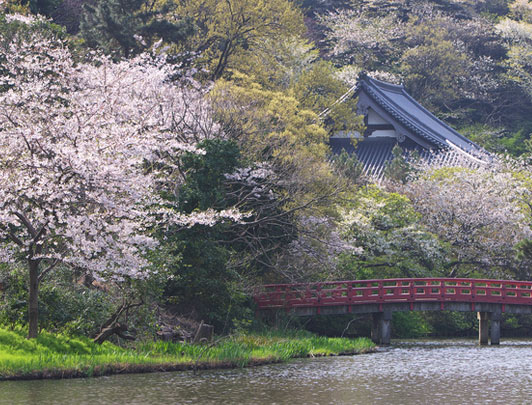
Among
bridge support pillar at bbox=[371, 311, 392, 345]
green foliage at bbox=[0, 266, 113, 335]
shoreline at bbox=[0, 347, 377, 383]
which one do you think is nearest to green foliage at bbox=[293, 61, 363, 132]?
bridge support pillar at bbox=[371, 311, 392, 345]

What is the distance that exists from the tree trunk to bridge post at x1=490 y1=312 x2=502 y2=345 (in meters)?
19.8

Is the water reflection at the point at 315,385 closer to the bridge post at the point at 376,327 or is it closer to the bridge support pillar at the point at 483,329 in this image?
the bridge post at the point at 376,327

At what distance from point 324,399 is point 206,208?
33.1ft

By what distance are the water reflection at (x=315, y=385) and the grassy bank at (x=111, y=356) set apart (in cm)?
43

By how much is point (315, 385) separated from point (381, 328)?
46.7 ft

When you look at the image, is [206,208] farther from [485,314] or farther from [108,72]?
[485,314]

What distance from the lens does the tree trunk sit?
66.7 ft

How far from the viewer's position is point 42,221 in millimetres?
19328

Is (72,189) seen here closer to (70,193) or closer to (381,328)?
(70,193)

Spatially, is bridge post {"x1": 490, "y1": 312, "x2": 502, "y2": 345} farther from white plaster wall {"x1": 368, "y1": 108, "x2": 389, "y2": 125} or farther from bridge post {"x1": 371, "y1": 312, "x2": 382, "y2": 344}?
white plaster wall {"x1": 368, "y1": 108, "x2": 389, "y2": 125}

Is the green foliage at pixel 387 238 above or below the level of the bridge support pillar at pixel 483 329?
above

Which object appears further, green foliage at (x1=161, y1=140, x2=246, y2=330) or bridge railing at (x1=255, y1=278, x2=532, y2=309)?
bridge railing at (x1=255, y1=278, x2=532, y2=309)

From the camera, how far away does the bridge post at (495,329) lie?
1339 inches

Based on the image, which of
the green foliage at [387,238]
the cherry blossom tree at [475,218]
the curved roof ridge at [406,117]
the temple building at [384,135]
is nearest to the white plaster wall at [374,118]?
A: the temple building at [384,135]
